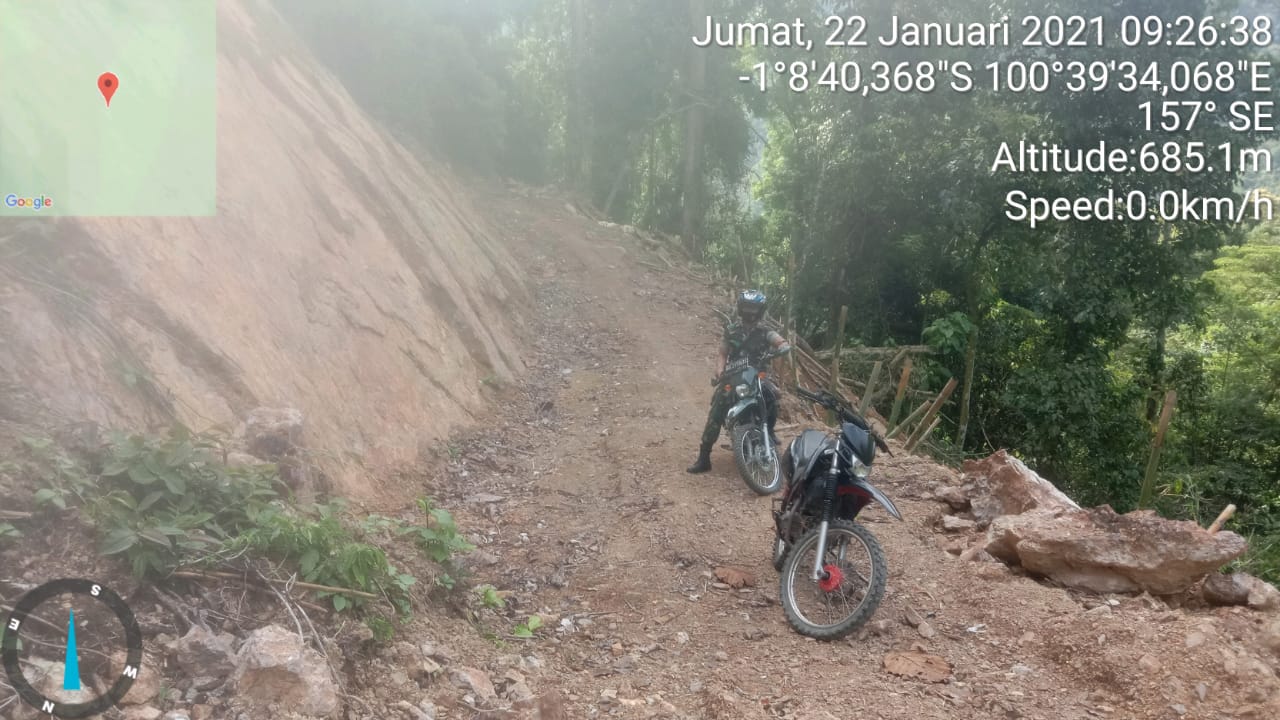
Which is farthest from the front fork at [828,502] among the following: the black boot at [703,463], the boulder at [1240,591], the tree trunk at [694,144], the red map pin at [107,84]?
the tree trunk at [694,144]

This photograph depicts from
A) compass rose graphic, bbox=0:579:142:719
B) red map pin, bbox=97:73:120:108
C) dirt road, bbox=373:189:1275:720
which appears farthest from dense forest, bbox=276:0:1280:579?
red map pin, bbox=97:73:120:108

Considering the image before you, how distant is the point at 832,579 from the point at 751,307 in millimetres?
3064

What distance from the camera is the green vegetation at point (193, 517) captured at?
315 centimetres

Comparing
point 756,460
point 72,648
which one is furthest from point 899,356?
point 72,648

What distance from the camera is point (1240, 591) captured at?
15.2 ft

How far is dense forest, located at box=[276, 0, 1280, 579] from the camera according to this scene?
1352 centimetres

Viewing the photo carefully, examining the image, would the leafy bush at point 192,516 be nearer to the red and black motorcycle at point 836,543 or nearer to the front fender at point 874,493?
the red and black motorcycle at point 836,543

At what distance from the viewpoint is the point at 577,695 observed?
3754 mm

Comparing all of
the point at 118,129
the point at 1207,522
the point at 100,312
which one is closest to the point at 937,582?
the point at 100,312

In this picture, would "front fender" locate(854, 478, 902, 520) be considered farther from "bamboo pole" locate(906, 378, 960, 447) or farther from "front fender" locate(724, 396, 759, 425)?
"bamboo pole" locate(906, 378, 960, 447)

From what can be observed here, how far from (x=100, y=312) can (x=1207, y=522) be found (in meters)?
15.6

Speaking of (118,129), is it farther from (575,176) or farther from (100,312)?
(575,176)

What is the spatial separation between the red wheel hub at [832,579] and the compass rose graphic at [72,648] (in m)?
3.29

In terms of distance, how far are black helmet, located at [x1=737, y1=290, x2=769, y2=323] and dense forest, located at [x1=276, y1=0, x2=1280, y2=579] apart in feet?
21.4
